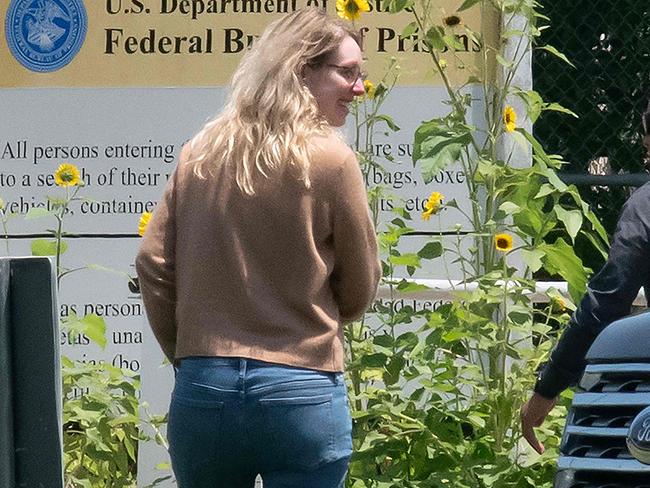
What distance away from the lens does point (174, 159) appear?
215 inches

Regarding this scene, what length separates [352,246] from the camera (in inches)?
123

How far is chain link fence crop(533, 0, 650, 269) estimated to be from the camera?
573 centimetres

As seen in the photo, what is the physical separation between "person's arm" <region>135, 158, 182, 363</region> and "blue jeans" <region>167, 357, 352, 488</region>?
0.64ft

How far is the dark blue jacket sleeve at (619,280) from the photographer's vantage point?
3.31m

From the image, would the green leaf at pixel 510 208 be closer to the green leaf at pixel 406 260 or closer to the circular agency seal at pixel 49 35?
the green leaf at pixel 406 260

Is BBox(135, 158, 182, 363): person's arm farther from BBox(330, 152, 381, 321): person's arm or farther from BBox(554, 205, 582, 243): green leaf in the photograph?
BBox(554, 205, 582, 243): green leaf

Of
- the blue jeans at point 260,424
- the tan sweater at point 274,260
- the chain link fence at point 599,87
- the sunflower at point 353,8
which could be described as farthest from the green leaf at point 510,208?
the chain link fence at point 599,87

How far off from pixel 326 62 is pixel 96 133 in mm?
2349

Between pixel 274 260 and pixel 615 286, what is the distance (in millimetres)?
826

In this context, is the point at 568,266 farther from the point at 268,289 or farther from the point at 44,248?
the point at 44,248

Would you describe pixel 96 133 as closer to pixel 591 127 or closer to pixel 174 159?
pixel 174 159

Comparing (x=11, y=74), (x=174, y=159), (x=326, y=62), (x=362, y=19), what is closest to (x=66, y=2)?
(x=11, y=74)

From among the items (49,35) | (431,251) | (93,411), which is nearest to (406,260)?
(431,251)

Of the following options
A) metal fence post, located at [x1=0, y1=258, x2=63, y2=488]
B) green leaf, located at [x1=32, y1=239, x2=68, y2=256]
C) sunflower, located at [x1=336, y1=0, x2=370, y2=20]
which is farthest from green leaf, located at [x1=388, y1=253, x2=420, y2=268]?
metal fence post, located at [x1=0, y1=258, x2=63, y2=488]
